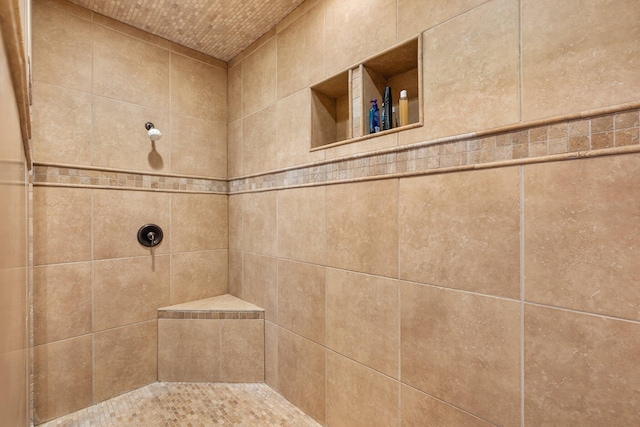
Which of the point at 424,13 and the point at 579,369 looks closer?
the point at 579,369

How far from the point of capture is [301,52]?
1.80 meters

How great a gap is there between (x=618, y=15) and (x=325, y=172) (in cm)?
117

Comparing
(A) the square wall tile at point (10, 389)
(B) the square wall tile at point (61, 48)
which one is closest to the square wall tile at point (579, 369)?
(A) the square wall tile at point (10, 389)

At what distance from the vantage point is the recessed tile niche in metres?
1.33

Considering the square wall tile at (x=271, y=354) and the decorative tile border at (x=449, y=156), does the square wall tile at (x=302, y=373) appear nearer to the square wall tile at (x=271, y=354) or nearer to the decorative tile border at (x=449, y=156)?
the square wall tile at (x=271, y=354)

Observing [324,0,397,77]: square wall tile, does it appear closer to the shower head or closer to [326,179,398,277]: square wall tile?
[326,179,398,277]: square wall tile

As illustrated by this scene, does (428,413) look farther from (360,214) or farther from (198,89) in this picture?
(198,89)

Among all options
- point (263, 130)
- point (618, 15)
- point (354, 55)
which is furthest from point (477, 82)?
point (263, 130)

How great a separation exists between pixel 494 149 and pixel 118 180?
2.07m

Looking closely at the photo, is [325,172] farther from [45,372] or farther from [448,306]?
[45,372]

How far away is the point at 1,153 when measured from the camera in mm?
285

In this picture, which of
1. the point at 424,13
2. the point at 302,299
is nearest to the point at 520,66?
the point at 424,13

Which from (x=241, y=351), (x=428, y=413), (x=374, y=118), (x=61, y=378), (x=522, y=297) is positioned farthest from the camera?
(x=241, y=351)

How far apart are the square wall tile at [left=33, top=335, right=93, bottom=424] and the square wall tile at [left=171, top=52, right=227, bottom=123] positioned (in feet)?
5.30
